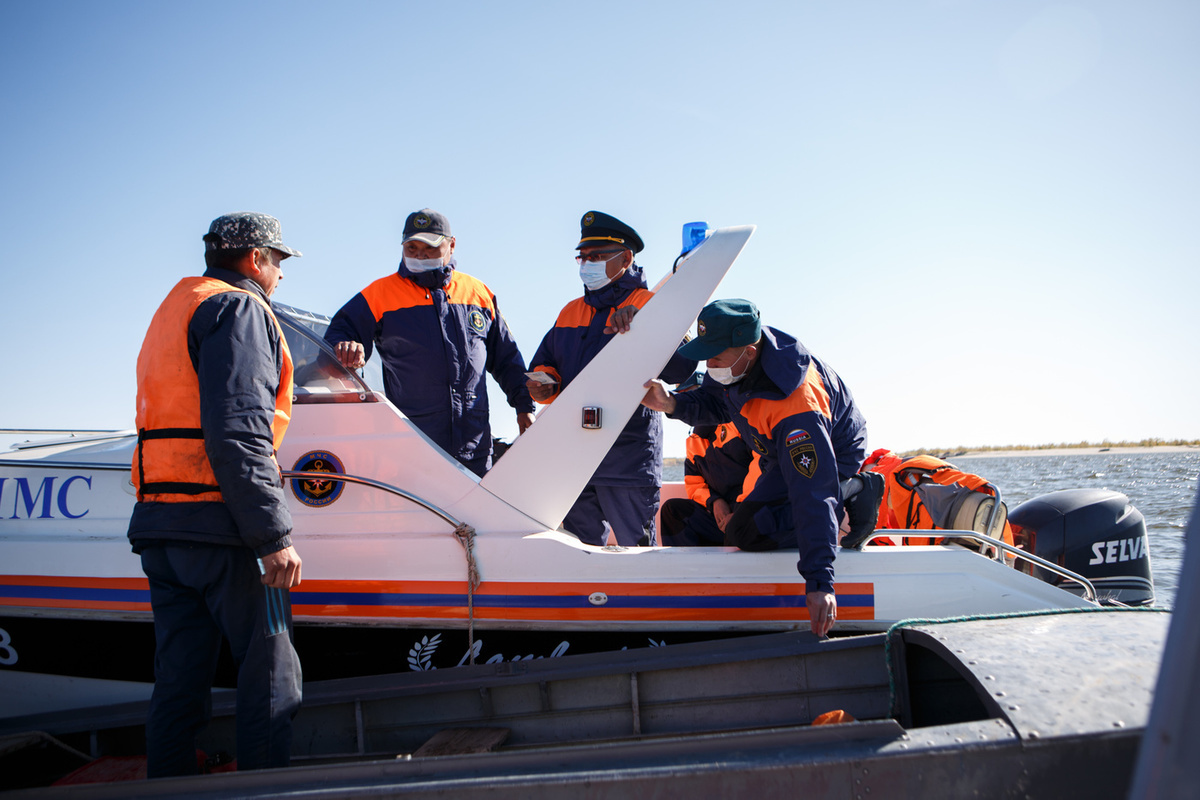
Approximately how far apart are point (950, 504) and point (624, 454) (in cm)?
179

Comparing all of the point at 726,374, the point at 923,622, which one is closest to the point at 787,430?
the point at 726,374

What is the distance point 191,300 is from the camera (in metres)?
2.02

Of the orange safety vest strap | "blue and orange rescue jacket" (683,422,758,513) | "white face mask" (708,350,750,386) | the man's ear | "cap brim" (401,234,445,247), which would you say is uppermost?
"cap brim" (401,234,445,247)

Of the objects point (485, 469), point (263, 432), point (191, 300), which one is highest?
point (191, 300)

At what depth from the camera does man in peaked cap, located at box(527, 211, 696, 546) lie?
3.39 meters

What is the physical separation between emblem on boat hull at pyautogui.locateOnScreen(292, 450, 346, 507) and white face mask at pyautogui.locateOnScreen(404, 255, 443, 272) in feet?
3.15

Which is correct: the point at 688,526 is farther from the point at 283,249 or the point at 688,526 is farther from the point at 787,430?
the point at 283,249

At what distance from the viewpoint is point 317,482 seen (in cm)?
271

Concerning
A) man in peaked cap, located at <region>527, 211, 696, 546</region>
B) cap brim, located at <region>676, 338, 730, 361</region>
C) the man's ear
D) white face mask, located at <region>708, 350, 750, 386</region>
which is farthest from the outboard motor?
the man's ear

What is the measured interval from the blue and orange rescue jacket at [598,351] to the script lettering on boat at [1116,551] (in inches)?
99.9

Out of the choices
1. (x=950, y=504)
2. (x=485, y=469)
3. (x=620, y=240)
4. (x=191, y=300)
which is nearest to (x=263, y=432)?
(x=191, y=300)

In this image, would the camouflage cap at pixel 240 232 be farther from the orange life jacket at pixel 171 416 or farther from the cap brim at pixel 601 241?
the cap brim at pixel 601 241

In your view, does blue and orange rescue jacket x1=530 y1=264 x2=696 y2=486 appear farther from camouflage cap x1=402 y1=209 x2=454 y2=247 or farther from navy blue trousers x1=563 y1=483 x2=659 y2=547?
camouflage cap x1=402 y1=209 x2=454 y2=247

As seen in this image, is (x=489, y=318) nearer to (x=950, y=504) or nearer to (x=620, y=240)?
(x=620, y=240)
